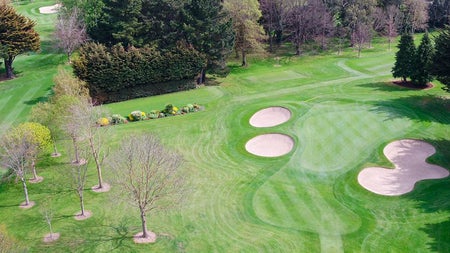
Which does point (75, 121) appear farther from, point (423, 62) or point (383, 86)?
point (423, 62)

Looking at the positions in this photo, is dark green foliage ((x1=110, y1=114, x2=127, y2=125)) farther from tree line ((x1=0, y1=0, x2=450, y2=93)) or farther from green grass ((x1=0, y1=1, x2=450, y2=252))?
tree line ((x1=0, y1=0, x2=450, y2=93))

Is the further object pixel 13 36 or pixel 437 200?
pixel 13 36

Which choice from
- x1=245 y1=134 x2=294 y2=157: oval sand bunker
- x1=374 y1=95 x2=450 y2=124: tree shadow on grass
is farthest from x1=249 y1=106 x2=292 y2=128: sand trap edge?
x1=374 y1=95 x2=450 y2=124: tree shadow on grass

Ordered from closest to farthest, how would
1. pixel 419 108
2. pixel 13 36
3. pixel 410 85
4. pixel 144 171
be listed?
pixel 144 171, pixel 419 108, pixel 410 85, pixel 13 36

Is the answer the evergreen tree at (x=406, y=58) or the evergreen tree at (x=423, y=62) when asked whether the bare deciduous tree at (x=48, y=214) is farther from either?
the evergreen tree at (x=406, y=58)

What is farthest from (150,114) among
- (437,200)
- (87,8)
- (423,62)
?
(87,8)

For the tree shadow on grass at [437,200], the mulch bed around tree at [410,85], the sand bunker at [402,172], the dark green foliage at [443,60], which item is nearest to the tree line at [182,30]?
the mulch bed around tree at [410,85]

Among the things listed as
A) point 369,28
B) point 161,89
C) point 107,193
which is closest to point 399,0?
point 369,28
